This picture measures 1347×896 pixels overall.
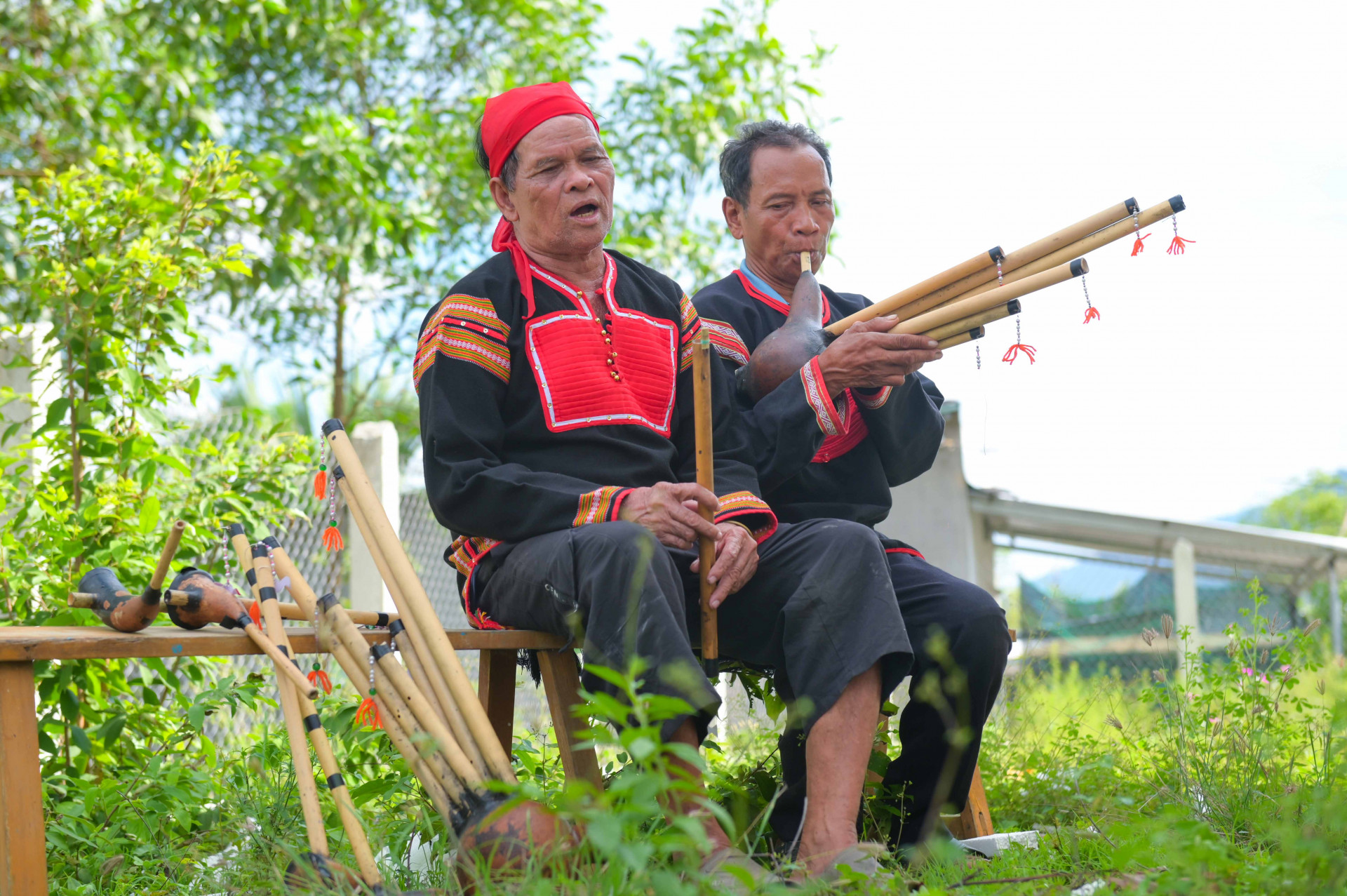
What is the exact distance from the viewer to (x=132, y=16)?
5.91 metres

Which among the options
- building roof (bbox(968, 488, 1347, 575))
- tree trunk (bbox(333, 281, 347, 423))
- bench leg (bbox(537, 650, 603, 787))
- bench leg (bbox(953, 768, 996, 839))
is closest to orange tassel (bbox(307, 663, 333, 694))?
bench leg (bbox(537, 650, 603, 787))

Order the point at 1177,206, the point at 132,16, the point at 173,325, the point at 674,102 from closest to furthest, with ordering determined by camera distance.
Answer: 1. the point at 1177,206
2. the point at 173,325
3. the point at 132,16
4. the point at 674,102

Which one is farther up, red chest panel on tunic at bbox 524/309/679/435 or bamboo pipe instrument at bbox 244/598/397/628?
red chest panel on tunic at bbox 524/309/679/435

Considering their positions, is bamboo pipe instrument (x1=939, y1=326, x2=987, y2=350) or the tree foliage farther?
the tree foliage

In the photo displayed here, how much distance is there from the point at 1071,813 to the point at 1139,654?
7.01m

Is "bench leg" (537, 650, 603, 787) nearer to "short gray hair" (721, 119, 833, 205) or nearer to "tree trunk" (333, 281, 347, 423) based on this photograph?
"short gray hair" (721, 119, 833, 205)

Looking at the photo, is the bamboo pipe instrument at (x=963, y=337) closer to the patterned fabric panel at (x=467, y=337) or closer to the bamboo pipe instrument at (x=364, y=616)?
the patterned fabric panel at (x=467, y=337)

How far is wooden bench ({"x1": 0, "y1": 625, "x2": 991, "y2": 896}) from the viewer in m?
1.80

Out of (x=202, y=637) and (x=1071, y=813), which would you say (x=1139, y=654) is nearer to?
(x=1071, y=813)

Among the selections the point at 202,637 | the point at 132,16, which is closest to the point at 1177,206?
the point at 202,637

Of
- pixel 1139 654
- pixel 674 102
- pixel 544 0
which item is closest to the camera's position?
pixel 674 102

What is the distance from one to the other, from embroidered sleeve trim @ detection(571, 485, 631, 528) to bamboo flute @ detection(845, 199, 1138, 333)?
0.83 meters

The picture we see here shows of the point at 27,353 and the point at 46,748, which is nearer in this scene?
the point at 46,748

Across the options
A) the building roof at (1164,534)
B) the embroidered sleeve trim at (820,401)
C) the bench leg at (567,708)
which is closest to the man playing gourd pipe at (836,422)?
the embroidered sleeve trim at (820,401)
